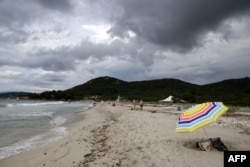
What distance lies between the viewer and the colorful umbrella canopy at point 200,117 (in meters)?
8.52

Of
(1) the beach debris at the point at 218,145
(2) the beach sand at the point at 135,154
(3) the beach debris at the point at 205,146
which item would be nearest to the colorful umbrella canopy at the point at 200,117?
(2) the beach sand at the point at 135,154

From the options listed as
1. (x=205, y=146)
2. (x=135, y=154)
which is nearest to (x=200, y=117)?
(x=205, y=146)

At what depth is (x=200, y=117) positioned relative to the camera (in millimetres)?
8750

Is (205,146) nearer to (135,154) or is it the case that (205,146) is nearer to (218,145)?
(218,145)

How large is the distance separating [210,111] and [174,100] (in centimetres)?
6101

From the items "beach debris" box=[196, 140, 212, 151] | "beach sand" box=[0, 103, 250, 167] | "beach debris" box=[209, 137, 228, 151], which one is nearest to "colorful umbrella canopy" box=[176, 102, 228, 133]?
"beach sand" box=[0, 103, 250, 167]

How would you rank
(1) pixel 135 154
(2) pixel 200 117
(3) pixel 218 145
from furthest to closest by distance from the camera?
(3) pixel 218 145 → (1) pixel 135 154 → (2) pixel 200 117

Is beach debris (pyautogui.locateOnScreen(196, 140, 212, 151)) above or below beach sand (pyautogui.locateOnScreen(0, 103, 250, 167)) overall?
above

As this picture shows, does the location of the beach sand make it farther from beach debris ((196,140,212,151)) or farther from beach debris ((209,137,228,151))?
beach debris ((209,137,228,151))

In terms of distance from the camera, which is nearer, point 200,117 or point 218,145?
point 200,117

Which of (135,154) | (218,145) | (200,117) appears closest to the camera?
(200,117)

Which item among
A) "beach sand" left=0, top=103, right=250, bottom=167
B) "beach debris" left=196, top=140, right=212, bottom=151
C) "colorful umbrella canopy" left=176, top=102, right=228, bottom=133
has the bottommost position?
"beach sand" left=0, top=103, right=250, bottom=167

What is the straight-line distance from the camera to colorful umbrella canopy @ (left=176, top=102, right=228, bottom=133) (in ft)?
27.9

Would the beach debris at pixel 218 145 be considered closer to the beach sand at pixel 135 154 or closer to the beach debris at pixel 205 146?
the beach debris at pixel 205 146
